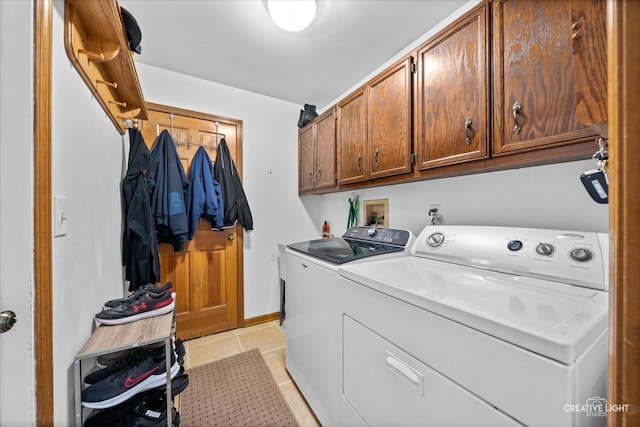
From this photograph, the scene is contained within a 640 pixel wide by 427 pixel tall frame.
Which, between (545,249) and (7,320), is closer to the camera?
(7,320)

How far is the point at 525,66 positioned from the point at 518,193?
58 cm

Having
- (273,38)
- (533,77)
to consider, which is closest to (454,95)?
(533,77)

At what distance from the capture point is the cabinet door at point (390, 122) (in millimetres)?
1399

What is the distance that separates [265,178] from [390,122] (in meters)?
1.50

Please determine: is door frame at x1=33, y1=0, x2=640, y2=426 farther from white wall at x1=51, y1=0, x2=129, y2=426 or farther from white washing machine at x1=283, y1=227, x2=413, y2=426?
white wall at x1=51, y1=0, x2=129, y2=426

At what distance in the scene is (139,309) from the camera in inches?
46.2

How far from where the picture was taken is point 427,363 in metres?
0.73

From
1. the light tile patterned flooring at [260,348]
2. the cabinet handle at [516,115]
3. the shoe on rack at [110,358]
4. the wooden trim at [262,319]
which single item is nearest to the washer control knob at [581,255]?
the cabinet handle at [516,115]

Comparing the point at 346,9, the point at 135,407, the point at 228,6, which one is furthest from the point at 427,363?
the point at 228,6

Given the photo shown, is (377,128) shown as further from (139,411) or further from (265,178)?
(139,411)

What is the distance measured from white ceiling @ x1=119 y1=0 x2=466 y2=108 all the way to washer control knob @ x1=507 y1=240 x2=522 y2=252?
4.77ft

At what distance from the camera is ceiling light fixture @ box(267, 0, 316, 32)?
134 centimetres

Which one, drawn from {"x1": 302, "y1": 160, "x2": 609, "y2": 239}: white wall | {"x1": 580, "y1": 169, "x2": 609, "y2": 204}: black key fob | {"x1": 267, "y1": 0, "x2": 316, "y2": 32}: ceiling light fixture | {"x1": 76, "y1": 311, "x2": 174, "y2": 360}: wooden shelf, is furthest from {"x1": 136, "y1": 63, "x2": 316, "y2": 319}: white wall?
{"x1": 580, "y1": 169, "x2": 609, "y2": 204}: black key fob

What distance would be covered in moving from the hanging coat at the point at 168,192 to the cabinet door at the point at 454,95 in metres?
1.85
